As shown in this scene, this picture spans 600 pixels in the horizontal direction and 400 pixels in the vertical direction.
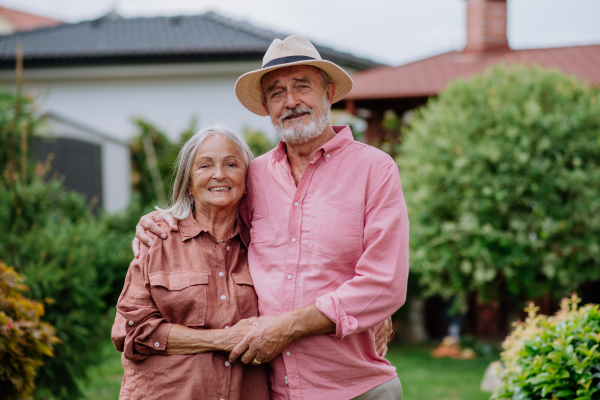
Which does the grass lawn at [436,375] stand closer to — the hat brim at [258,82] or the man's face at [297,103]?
the hat brim at [258,82]

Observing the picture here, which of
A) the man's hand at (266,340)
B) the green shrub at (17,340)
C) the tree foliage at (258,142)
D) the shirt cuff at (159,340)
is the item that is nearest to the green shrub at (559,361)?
the man's hand at (266,340)

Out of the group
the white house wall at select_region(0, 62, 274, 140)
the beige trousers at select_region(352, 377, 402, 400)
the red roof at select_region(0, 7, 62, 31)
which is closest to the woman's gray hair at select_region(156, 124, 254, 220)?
the beige trousers at select_region(352, 377, 402, 400)

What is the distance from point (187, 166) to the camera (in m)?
2.83

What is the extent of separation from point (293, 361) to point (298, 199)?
2.33 feet

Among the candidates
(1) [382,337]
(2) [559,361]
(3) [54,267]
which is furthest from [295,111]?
(3) [54,267]

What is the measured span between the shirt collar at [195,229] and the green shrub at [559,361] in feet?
5.95

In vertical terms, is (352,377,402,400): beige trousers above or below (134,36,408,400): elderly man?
below

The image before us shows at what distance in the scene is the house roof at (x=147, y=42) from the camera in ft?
40.3

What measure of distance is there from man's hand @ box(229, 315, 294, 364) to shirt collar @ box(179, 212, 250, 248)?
509mm

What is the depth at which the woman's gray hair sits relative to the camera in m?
2.81

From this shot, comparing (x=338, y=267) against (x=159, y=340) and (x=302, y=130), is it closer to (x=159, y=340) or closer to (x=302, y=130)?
(x=302, y=130)

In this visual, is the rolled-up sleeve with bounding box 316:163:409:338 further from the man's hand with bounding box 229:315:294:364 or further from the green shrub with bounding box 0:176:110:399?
the green shrub with bounding box 0:176:110:399

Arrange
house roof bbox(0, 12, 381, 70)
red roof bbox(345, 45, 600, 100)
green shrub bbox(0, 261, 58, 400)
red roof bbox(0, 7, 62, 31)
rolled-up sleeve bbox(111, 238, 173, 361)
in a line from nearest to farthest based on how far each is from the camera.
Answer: rolled-up sleeve bbox(111, 238, 173, 361) → green shrub bbox(0, 261, 58, 400) → red roof bbox(345, 45, 600, 100) → house roof bbox(0, 12, 381, 70) → red roof bbox(0, 7, 62, 31)

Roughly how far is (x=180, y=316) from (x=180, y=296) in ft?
0.32
